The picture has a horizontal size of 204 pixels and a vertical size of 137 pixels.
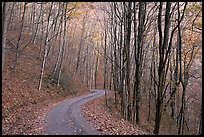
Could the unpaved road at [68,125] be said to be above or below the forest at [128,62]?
below

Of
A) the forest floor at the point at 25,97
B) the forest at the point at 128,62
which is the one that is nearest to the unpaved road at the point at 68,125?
the forest floor at the point at 25,97

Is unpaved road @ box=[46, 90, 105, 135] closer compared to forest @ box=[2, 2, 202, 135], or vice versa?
unpaved road @ box=[46, 90, 105, 135]

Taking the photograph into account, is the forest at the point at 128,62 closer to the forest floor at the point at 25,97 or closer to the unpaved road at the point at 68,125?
the forest floor at the point at 25,97

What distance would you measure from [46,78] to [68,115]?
13.2 m

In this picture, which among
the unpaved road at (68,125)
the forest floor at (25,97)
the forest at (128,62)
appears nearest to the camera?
the unpaved road at (68,125)

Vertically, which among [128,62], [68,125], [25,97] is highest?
[128,62]

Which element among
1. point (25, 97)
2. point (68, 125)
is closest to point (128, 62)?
point (68, 125)

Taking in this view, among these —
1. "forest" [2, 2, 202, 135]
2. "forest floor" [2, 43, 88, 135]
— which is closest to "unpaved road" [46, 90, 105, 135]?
"forest floor" [2, 43, 88, 135]

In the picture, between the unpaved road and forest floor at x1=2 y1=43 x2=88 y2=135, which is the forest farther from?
the unpaved road

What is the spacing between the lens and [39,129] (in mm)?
10305

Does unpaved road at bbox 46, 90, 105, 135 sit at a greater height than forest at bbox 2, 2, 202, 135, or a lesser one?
lesser

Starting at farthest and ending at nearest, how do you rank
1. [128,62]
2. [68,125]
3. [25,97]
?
[25,97]
[128,62]
[68,125]

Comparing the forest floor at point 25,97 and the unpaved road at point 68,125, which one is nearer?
the unpaved road at point 68,125

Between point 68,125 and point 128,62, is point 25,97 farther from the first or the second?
point 68,125
